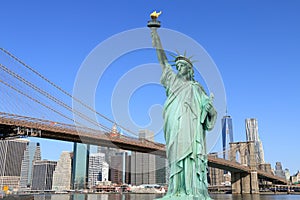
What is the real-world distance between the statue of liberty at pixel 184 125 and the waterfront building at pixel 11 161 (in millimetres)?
119782

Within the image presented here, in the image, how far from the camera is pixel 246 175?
64.8m

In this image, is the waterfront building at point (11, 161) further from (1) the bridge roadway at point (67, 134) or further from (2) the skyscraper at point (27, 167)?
(1) the bridge roadway at point (67, 134)

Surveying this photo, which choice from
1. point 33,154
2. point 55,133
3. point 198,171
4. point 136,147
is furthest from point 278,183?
point 33,154

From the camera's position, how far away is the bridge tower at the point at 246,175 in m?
62.5

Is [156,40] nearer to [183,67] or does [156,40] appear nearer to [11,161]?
[183,67]

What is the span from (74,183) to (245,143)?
9095cm

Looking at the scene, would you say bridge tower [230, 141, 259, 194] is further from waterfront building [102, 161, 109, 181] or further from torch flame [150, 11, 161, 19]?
waterfront building [102, 161, 109, 181]

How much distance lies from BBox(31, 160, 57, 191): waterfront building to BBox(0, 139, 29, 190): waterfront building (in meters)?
16.4

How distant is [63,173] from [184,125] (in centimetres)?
14594

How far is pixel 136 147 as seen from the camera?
40.9 m

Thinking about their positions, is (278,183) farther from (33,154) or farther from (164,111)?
(33,154)

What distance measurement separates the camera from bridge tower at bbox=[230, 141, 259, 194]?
205ft

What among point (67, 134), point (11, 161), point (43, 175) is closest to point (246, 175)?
point (67, 134)

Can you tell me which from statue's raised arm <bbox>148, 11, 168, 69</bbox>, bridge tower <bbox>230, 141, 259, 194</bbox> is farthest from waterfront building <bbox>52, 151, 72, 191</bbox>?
statue's raised arm <bbox>148, 11, 168, 69</bbox>
